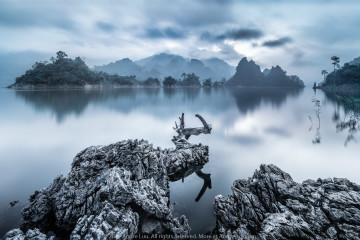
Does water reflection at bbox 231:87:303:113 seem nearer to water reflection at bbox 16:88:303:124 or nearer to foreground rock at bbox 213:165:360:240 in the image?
water reflection at bbox 16:88:303:124

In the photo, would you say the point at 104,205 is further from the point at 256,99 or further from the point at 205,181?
the point at 256,99

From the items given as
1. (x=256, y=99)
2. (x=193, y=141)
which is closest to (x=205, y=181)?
(x=193, y=141)

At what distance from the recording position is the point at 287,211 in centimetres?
518

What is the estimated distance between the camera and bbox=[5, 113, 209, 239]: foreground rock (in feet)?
15.0

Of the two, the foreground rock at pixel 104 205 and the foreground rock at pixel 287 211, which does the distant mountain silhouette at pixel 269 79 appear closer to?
the foreground rock at pixel 287 211

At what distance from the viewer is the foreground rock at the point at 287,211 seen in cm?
467

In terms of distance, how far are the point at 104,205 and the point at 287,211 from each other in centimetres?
512

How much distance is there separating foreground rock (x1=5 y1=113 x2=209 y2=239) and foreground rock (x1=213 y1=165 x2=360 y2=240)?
165cm

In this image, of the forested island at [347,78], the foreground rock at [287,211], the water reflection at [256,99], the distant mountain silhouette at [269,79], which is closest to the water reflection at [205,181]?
the foreground rock at [287,211]

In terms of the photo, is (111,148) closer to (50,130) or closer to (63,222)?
(63,222)

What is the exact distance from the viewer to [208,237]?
6.16 metres

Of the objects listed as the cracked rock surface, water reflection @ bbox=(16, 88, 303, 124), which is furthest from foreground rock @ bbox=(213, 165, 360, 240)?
water reflection @ bbox=(16, 88, 303, 124)

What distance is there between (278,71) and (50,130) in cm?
20213

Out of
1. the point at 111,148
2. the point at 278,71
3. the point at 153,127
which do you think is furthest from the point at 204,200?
the point at 278,71
